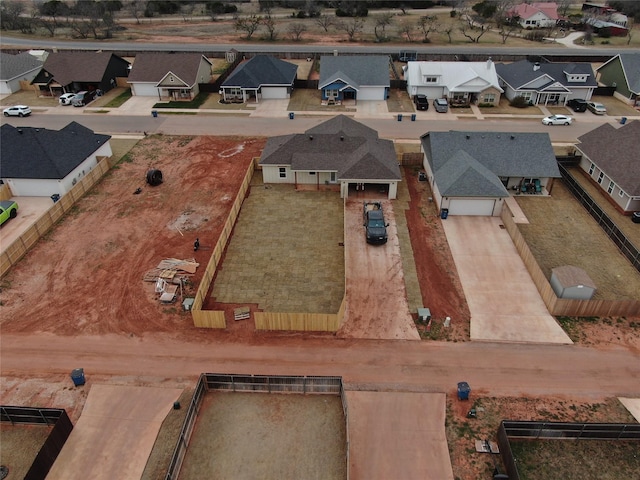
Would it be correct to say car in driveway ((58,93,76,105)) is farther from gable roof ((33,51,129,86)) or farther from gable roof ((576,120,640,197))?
gable roof ((576,120,640,197))

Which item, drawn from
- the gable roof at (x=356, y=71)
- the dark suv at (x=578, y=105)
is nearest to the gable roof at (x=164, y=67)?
the gable roof at (x=356, y=71)

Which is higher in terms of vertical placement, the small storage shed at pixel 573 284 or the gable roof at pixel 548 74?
the gable roof at pixel 548 74

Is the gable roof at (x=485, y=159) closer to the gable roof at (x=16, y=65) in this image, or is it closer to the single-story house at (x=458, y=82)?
the single-story house at (x=458, y=82)

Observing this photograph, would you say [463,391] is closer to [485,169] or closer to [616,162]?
[485,169]

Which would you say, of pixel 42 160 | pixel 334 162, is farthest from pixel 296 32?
pixel 42 160

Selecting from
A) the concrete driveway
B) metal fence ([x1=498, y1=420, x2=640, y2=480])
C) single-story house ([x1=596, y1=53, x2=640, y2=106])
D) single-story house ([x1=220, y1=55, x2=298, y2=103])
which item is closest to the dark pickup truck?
the concrete driveway

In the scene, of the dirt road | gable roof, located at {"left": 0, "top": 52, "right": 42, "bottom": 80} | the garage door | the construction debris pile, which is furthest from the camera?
gable roof, located at {"left": 0, "top": 52, "right": 42, "bottom": 80}
